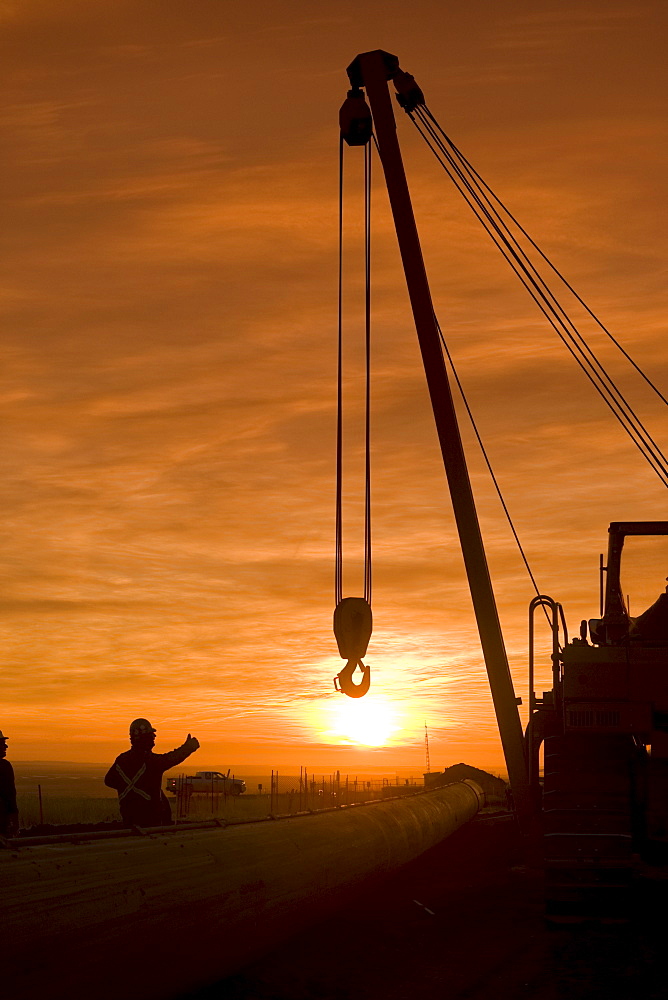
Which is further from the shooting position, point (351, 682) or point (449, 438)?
point (449, 438)

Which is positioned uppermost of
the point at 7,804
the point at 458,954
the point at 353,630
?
the point at 353,630

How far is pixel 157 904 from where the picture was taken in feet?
24.3

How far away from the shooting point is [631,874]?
9.92 m

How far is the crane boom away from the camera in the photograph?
14.5 metres

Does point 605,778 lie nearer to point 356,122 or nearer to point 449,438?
point 449,438

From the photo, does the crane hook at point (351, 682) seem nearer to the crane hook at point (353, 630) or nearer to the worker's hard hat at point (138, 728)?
the crane hook at point (353, 630)

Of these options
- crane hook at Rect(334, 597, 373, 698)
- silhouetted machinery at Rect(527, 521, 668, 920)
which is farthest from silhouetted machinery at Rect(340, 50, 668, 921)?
crane hook at Rect(334, 597, 373, 698)

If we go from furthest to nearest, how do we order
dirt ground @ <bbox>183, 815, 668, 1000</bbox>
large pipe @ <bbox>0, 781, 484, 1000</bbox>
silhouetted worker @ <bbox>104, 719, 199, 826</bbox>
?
silhouetted worker @ <bbox>104, 719, 199, 826</bbox>, dirt ground @ <bbox>183, 815, 668, 1000</bbox>, large pipe @ <bbox>0, 781, 484, 1000</bbox>

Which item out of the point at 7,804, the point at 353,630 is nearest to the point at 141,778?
the point at 7,804

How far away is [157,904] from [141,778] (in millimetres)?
3527

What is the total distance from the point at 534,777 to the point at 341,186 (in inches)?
334

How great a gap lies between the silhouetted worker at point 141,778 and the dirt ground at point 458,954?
1.89m

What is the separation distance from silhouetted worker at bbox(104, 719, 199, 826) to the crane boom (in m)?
4.78

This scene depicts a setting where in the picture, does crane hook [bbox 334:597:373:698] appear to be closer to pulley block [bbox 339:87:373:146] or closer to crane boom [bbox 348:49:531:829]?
crane boom [bbox 348:49:531:829]
